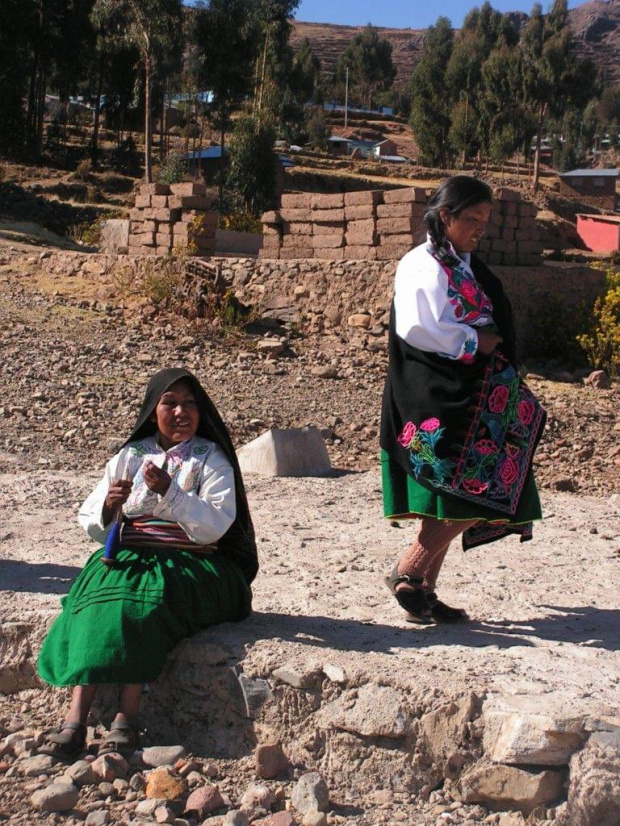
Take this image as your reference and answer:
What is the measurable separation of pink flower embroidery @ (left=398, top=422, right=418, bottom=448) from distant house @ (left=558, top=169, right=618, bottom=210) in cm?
4488

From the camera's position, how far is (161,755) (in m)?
2.90

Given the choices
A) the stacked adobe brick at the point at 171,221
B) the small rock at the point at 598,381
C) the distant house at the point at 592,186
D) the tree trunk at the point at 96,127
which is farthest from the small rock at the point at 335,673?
the distant house at the point at 592,186

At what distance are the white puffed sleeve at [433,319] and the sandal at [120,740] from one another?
1405 mm

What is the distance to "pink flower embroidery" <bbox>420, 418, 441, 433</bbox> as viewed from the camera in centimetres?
314

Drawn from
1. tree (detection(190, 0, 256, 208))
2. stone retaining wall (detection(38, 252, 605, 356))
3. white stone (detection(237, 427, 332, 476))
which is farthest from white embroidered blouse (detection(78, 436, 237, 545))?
tree (detection(190, 0, 256, 208))

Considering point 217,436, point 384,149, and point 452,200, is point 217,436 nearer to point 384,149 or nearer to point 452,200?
point 452,200

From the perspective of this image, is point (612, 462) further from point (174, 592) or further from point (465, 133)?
point (465, 133)

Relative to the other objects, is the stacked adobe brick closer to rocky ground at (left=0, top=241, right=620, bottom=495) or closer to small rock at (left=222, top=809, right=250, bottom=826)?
rocky ground at (left=0, top=241, right=620, bottom=495)

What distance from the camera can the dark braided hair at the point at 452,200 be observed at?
126 inches

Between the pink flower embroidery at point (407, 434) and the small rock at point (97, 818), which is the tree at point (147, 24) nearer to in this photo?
the pink flower embroidery at point (407, 434)

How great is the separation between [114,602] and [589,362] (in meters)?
8.67

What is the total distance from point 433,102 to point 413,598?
182ft

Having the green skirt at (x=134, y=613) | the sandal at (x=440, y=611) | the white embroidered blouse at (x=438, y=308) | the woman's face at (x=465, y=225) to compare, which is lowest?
the sandal at (x=440, y=611)

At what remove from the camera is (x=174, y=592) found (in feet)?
9.92
